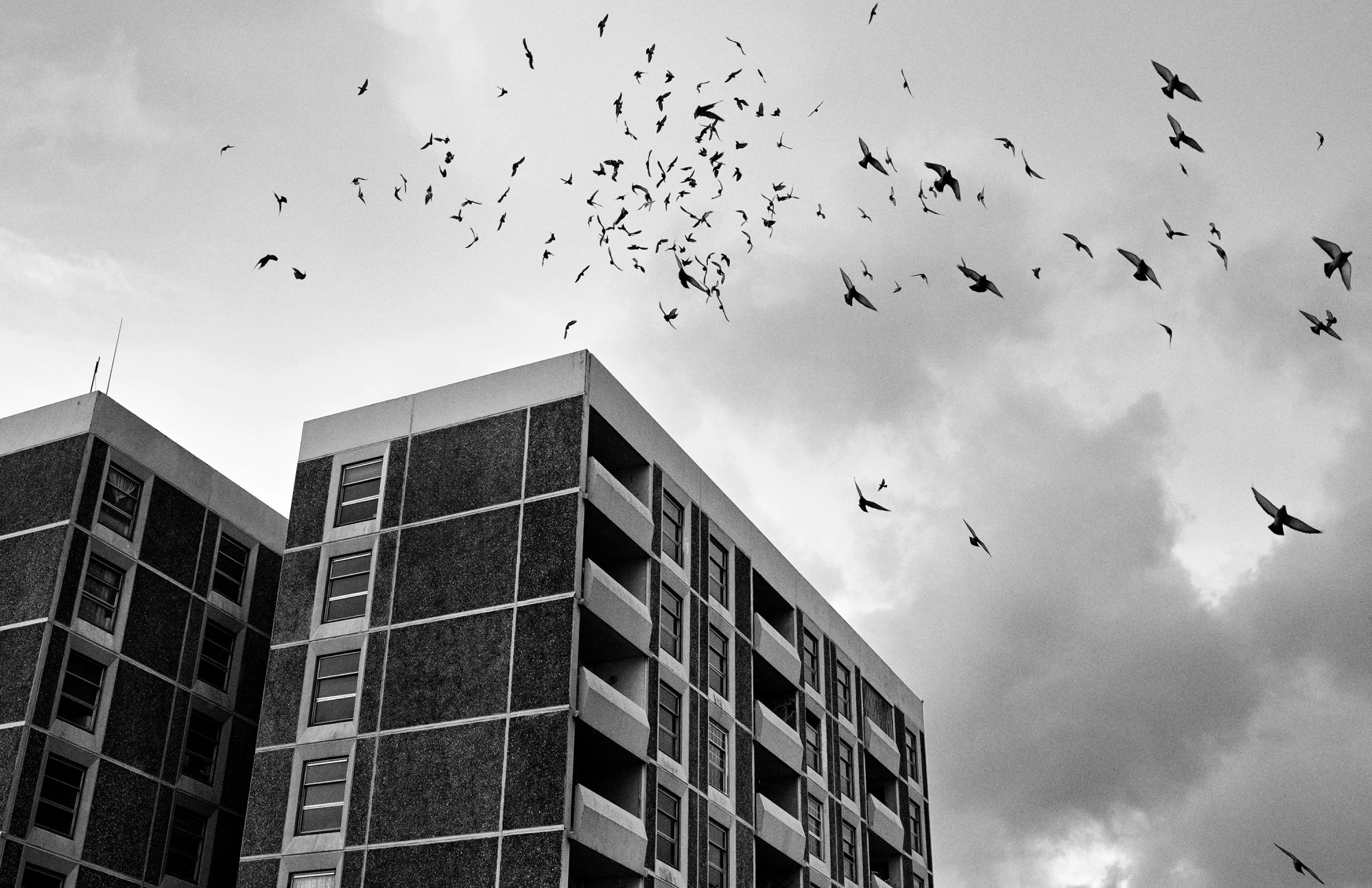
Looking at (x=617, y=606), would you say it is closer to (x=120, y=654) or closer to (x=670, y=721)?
(x=670, y=721)

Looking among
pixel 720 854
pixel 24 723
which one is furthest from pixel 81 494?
pixel 720 854

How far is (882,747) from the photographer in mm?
57094

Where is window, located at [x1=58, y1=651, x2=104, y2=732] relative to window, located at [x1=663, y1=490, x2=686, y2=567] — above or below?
below

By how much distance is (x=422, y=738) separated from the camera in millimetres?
36438

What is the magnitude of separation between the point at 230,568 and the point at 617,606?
43.7ft

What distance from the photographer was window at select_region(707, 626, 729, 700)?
4369 centimetres

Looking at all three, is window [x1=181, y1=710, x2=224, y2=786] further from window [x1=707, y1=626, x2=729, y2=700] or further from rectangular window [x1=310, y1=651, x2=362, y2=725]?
window [x1=707, y1=626, x2=729, y2=700]

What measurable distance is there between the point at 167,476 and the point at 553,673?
14.0m

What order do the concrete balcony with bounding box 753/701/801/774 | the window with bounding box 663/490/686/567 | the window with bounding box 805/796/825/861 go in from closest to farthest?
the window with bounding box 663/490/686/567 < the concrete balcony with bounding box 753/701/801/774 < the window with bounding box 805/796/825/861

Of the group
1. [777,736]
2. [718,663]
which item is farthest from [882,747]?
[718,663]

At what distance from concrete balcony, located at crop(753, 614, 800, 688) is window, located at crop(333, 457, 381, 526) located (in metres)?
13.1

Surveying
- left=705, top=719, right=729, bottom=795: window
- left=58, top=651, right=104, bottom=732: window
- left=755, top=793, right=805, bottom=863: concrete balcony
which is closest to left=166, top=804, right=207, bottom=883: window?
left=58, top=651, right=104, bottom=732: window

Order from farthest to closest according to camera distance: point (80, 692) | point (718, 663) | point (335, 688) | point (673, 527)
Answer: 1. point (718, 663)
2. point (673, 527)
3. point (335, 688)
4. point (80, 692)

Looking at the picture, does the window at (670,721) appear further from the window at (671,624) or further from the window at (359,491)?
the window at (359,491)
